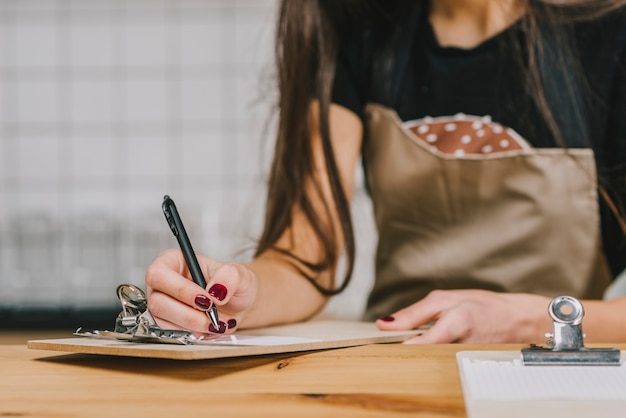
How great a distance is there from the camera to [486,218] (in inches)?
48.5

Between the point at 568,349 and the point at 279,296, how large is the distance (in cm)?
46

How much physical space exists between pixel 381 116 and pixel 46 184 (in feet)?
5.86

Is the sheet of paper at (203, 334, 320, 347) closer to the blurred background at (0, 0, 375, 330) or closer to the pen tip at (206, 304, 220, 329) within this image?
the pen tip at (206, 304, 220, 329)

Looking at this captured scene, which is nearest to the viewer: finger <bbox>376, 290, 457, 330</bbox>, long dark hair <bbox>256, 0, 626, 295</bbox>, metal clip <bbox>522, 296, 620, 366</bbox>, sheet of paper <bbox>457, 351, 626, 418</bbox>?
sheet of paper <bbox>457, 351, 626, 418</bbox>

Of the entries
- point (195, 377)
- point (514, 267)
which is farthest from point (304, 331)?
point (514, 267)

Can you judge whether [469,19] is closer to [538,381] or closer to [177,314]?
[177,314]

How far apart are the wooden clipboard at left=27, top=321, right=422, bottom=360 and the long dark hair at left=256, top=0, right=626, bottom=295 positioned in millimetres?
363

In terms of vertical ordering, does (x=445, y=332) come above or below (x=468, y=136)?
below

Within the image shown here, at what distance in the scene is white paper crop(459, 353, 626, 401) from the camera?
1.53 ft

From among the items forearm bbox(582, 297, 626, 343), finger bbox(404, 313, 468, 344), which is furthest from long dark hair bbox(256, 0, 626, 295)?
finger bbox(404, 313, 468, 344)

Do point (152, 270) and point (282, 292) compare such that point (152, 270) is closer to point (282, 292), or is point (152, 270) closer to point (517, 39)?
point (282, 292)

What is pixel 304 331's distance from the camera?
0.82 meters

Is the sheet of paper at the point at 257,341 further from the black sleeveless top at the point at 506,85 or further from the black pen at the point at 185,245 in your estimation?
the black sleeveless top at the point at 506,85

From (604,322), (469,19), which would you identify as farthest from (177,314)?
(469,19)
